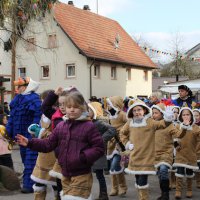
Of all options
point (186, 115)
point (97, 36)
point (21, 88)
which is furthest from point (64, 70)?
point (186, 115)

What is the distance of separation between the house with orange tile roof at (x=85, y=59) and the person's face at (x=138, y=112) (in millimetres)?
21068

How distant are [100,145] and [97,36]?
28.6 meters

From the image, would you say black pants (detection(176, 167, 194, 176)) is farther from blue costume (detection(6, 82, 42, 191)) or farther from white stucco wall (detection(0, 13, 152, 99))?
white stucco wall (detection(0, 13, 152, 99))

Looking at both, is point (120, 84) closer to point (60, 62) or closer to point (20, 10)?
point (60, 62)

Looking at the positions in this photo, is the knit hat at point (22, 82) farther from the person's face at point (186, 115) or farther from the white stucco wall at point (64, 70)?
the white stucco wall at point (64, 70)

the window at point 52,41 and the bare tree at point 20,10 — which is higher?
the window at point 52,41

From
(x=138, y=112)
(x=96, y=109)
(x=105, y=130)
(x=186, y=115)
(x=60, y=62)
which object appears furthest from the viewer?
(x=60, y=62)

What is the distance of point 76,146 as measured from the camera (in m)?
4.28

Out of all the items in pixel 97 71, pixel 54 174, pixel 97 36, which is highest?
pixel 97 36

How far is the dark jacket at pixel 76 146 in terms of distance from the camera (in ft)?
13.9

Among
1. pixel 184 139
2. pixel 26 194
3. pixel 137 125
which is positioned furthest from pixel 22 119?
pixel 184 139

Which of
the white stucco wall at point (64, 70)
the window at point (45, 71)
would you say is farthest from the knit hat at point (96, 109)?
the window at point (45, 71)

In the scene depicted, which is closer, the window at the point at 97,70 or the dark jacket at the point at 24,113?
the dark jacket at the point at 24,113

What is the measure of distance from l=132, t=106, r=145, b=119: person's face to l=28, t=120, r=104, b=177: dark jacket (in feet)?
6.48
